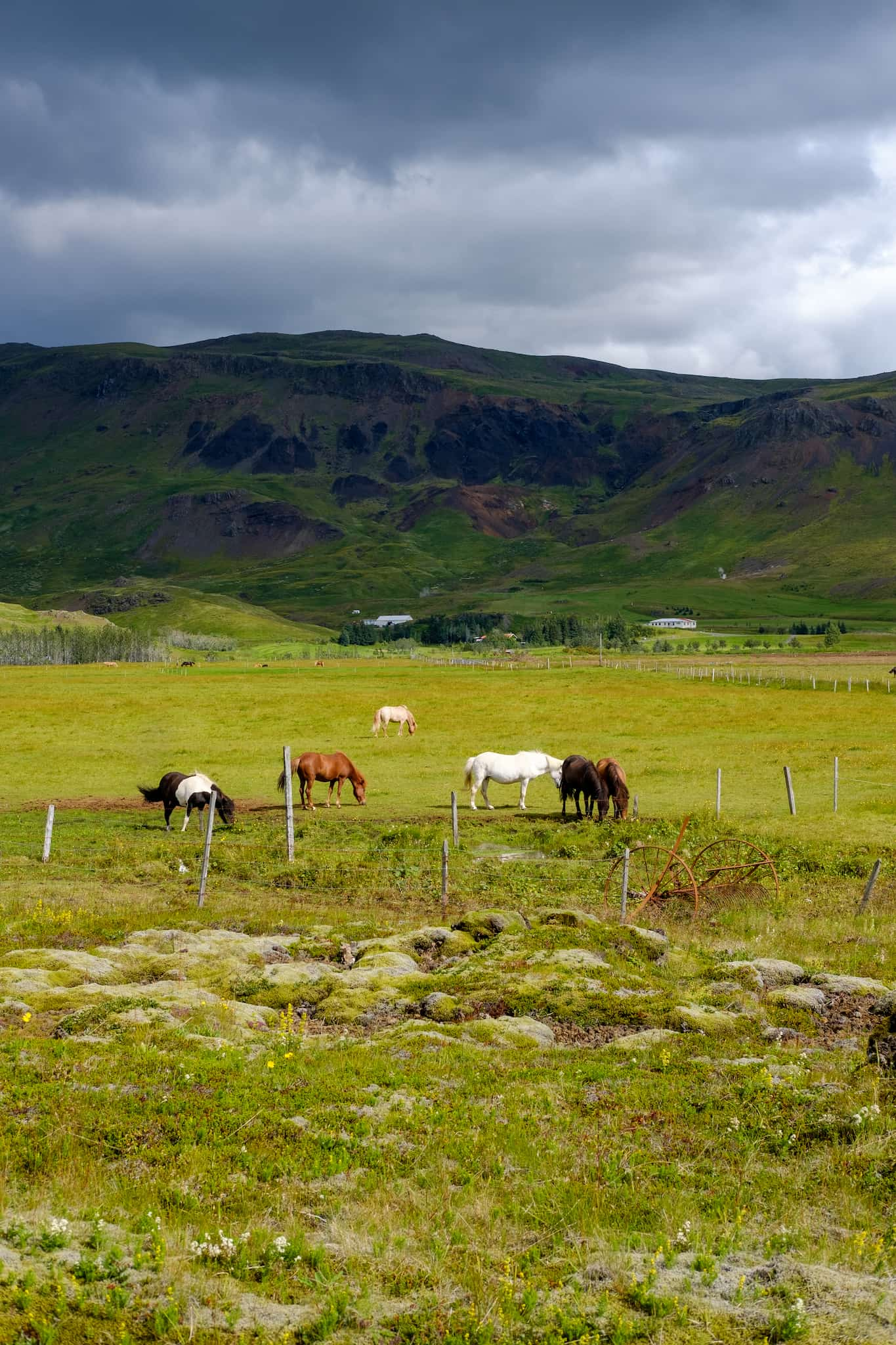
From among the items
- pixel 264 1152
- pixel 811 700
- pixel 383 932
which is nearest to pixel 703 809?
pixel 383 932

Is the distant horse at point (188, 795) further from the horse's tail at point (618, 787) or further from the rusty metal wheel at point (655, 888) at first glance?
the rusty metal wheel at point (655, 888)

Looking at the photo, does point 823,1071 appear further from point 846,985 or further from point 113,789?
point 113,789

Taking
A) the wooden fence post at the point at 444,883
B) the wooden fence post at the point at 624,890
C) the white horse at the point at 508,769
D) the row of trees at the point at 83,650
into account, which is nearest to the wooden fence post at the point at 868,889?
the wooden fence post at the point at 624,890

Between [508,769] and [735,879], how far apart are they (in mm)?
13701

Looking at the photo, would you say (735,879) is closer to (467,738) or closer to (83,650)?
(467,738)

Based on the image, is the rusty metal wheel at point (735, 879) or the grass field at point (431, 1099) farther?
the rusty metal wheel at point (735, 879)

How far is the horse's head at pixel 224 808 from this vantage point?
124 ft

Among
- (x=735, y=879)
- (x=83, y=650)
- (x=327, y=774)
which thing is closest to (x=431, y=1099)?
(x=735, y=879)

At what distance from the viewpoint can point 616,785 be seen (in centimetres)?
3881

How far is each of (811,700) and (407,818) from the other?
50.7 metres

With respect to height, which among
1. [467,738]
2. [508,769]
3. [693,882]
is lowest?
[693,882]

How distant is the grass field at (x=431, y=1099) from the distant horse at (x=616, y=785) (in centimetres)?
349

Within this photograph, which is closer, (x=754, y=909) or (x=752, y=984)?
(x=752, y=984)

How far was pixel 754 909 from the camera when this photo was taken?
89.9 ft
